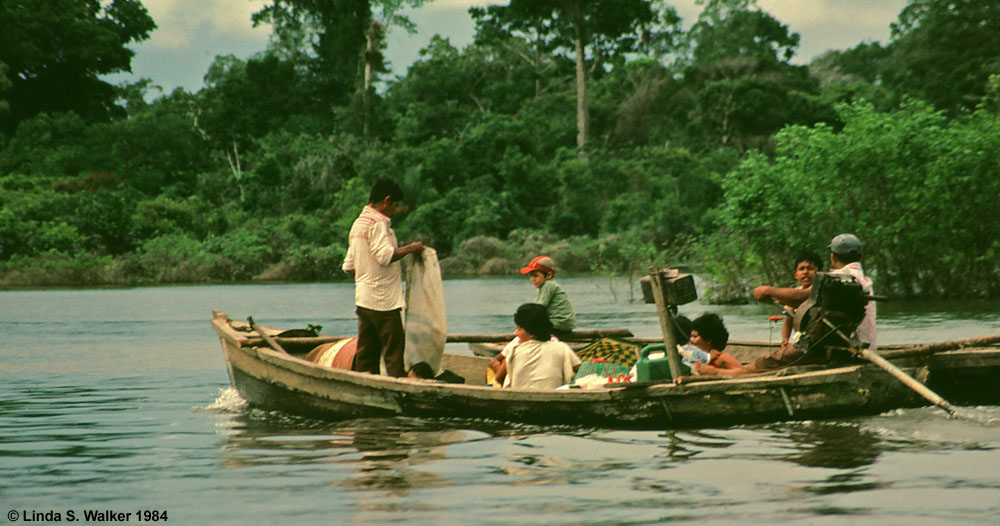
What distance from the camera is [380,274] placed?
7816 mm

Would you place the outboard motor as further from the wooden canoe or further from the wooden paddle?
the wooden canoe

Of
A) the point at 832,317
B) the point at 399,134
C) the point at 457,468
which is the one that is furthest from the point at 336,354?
the point at 399,134

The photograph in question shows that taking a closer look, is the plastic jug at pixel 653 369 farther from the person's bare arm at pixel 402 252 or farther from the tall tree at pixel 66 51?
the tall tree at pixel 66 51

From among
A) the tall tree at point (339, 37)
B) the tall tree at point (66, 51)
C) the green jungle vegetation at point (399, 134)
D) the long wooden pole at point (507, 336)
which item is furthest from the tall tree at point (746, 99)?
the long wooden pole at point (507, 336)

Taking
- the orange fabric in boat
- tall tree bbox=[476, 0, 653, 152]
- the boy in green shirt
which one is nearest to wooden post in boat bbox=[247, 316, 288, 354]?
the orange fabric in boat

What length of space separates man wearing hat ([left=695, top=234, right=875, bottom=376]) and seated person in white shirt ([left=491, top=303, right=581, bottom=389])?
3.07 ft

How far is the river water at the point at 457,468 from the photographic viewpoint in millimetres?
5367

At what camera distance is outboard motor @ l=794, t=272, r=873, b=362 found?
6.96 meters

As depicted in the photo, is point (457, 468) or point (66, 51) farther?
point (66, 51)

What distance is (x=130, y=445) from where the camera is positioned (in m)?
7.73

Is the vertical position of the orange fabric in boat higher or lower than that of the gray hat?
lower

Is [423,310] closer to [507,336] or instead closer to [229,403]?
[507,336]

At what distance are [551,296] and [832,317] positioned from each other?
259 cm

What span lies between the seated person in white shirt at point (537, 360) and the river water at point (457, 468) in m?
0.35
